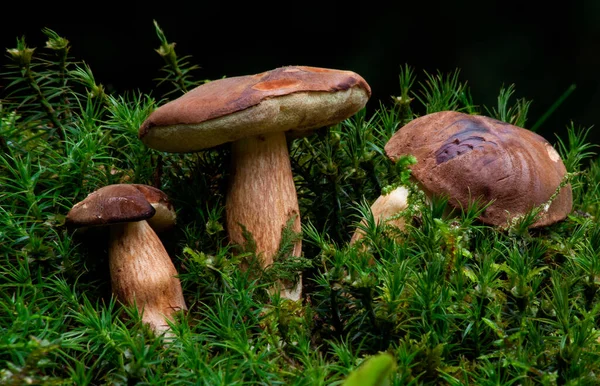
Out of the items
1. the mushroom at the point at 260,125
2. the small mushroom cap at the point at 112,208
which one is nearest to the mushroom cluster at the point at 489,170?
the mushroom at the point at 260,125

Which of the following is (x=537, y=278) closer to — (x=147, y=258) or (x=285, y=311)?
(x=285, y=311)

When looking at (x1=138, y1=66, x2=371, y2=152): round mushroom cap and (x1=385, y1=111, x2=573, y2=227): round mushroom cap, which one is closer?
(x1=138, y1=66, x2=371, y2=152): round mushroom cap

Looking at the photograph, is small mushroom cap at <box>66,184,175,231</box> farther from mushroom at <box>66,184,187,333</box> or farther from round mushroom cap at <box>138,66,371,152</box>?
round mushroom cap at <box>138,66,371,152</box>

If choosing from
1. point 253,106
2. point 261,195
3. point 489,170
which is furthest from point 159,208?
point 489,170

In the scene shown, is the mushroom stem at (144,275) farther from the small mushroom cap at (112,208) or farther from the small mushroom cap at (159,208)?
the small mushroom cap at (112,208)

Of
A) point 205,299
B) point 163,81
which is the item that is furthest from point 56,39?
point 205,299

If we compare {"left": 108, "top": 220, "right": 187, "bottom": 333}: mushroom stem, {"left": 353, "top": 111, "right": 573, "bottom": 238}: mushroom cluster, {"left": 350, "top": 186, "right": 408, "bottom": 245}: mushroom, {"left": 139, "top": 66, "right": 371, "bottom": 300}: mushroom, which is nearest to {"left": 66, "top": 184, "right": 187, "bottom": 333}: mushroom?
{"left": 108, "top": 220, "right": 187, "bottom": 333}: mushroom stem

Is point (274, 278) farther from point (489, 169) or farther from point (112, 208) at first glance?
point (489, 169)
